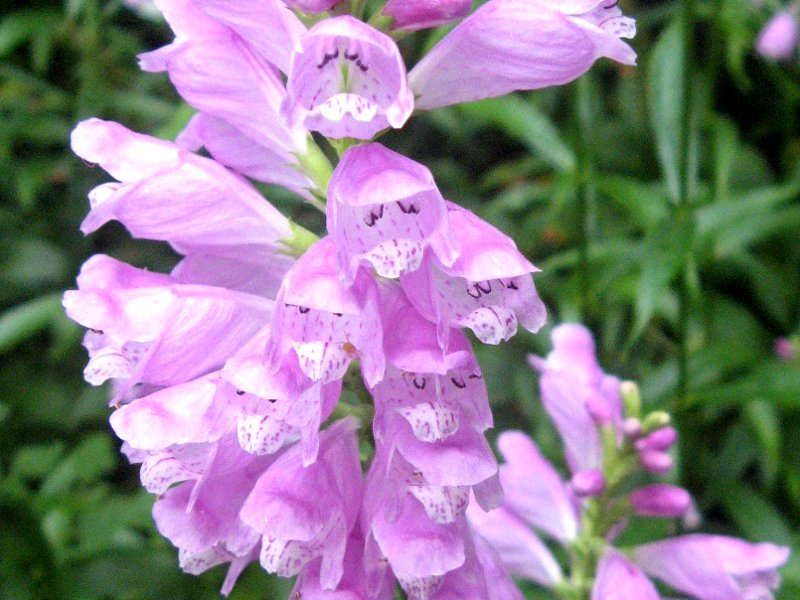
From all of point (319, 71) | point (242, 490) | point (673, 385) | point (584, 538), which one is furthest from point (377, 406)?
point (673, 385)

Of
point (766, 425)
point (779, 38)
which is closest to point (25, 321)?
point (766, 425)

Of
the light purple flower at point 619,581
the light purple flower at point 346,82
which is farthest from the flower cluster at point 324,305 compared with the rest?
the light purple flower at point 619,581

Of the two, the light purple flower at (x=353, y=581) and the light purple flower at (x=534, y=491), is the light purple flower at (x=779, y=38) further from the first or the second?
the light purple flower at (x=353, y=581)

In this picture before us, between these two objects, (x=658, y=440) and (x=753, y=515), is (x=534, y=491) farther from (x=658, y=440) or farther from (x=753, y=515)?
(x=753, y=515)

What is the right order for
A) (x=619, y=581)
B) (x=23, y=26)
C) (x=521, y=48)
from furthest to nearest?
(x=23, y=26), (x=619, y=581), (x=521, y=48)

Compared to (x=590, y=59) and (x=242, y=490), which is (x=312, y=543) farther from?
(x=590, y=59)

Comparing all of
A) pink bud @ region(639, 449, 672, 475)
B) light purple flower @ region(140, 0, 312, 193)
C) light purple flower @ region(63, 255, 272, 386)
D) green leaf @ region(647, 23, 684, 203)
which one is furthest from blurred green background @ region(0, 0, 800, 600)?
light purple flower @ region(140, 0, 312, 193)

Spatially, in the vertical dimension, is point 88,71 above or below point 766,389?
below
